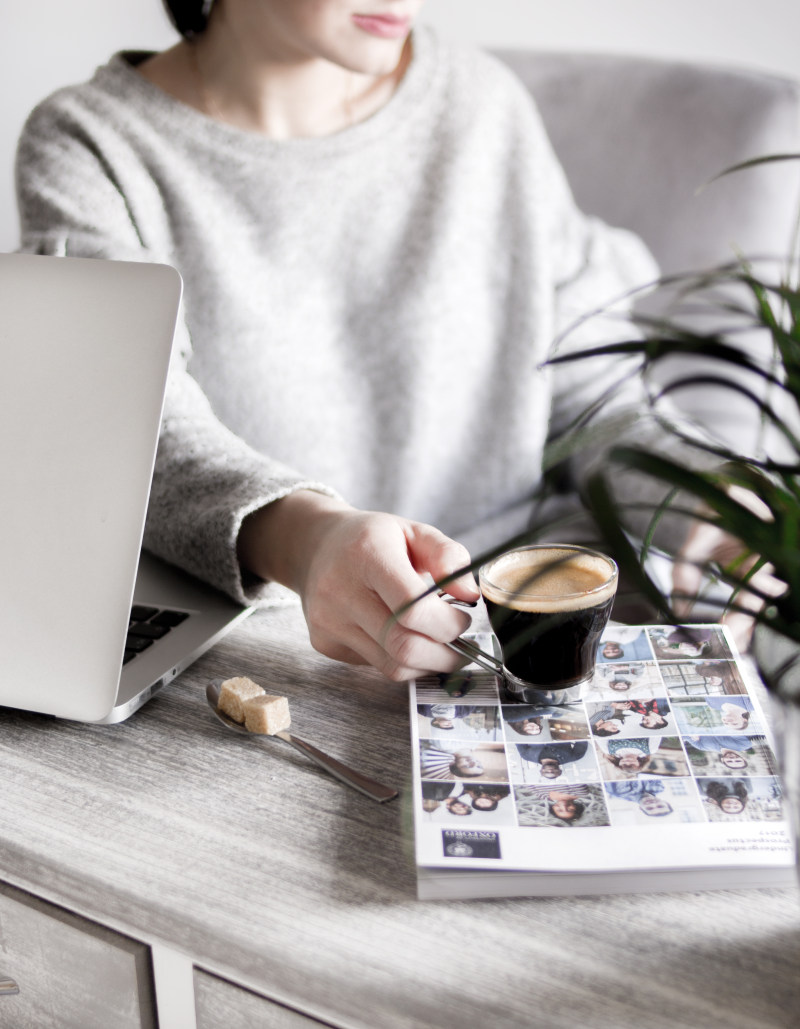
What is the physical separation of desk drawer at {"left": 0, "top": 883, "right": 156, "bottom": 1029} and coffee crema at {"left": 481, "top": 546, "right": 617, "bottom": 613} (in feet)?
0.92

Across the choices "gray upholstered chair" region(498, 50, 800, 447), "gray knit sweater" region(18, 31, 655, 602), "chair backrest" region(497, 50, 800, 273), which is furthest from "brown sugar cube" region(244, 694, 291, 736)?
"chair backrest" region(497, 50, 800, 273)

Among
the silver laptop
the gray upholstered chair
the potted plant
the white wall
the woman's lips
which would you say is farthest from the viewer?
the white wall

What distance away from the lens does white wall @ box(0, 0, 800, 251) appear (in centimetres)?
163

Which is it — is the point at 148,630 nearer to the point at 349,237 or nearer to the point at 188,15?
the point at 349,237

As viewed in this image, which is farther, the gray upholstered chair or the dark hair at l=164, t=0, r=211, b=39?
the gray upholstered chair

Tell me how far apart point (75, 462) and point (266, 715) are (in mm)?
189

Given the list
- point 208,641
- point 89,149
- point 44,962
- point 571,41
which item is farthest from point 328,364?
point 571,41

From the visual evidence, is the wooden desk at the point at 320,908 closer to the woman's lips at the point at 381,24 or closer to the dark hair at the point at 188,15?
the woman's lips at the point at 381,24

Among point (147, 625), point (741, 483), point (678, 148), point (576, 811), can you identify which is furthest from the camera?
point (678, 148)

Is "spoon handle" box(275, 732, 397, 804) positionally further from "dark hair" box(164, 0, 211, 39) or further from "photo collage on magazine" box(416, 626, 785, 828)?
"dark hair" box(164, 0, 211, 39)

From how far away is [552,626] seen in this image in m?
0.54

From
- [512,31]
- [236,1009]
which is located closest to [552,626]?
[236,1009]

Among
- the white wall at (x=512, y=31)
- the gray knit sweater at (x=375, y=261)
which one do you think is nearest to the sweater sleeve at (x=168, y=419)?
the gray knit sweater at (x=375, y=261)

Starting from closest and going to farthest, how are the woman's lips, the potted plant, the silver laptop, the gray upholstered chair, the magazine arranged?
the potted plant, the magazine, the silver laptop, the woman's lips, the gray upholstered chair
